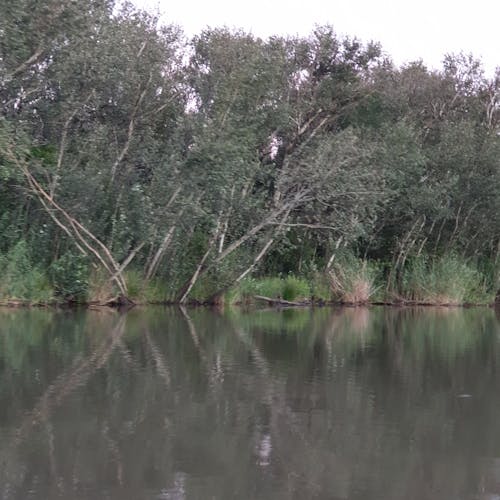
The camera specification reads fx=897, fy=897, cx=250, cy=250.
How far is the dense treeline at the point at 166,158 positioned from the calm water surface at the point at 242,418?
7.84 meters

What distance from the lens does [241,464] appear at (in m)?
7.20

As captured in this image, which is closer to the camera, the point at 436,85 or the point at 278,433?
the point at 278,433

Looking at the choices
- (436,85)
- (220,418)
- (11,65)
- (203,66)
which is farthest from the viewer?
(436,85)

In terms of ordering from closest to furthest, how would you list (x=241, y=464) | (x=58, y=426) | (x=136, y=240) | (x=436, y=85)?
(x=241, y=464)
(x=58, y=426)
(x=136, y=240)
(x=436, y=85)

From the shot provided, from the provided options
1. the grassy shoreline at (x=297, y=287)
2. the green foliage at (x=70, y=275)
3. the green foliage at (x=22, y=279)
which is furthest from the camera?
the green foliage at (x=70, y=275)

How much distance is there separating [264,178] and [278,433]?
67.7 feet

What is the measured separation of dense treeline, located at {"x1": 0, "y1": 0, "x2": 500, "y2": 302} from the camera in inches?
935

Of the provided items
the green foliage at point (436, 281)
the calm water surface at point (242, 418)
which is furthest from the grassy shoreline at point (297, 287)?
the calm water surface at point (242, 418)

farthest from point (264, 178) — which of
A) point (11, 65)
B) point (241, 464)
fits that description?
point (241, 464)

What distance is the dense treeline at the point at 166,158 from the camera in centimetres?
2375

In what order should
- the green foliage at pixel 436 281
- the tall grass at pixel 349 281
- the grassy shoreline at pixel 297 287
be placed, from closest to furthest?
the grassy shoreline at pixel 297 287 < the tall grass at pixel 349 281 < the green foliage at pixel 436 281

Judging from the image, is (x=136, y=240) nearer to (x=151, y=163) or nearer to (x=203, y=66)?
(x=151, y=163)

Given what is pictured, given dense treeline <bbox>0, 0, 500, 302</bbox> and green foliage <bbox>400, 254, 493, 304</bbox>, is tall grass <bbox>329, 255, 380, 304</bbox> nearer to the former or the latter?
dense treeline <bbox>0, 0, 500, 302</bbox>

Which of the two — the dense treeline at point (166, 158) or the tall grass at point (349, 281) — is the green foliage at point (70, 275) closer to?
the dense treeline at point (166, 158)
